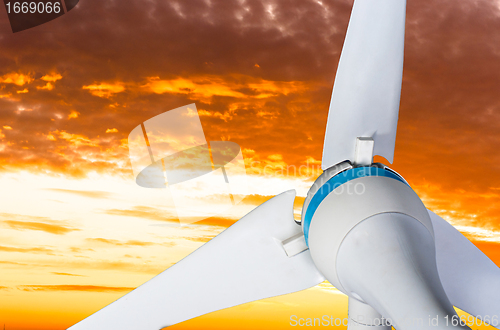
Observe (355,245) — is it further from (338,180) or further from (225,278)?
(225,278)

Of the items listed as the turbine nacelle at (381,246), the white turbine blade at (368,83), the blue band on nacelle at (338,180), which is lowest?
the turbine nacelle at (381,246)

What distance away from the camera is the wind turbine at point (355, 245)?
248cm

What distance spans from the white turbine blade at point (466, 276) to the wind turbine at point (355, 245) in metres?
0.01

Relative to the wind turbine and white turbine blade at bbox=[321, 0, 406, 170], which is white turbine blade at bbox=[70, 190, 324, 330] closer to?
the wind turbine

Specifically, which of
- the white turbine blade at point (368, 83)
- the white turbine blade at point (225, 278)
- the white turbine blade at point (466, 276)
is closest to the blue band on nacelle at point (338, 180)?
the white turbine blade at point (368, 83)

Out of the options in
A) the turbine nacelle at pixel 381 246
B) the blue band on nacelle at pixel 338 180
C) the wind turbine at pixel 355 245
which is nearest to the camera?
the turbine nacelle at pixel 381 246

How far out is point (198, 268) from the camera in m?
3.66

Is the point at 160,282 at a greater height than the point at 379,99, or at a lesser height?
lesser

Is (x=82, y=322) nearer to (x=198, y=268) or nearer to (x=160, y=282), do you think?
(x=160, y=282)

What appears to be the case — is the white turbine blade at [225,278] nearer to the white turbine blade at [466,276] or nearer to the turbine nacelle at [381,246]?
the turbine nacelle at [381,246]

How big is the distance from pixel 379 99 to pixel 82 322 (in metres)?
3.41

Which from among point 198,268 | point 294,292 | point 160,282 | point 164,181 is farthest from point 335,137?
point 164,181

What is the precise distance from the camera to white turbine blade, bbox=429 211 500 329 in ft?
13.0

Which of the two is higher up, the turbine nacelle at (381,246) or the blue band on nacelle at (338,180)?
the blue band on nacelle at (338,180)
